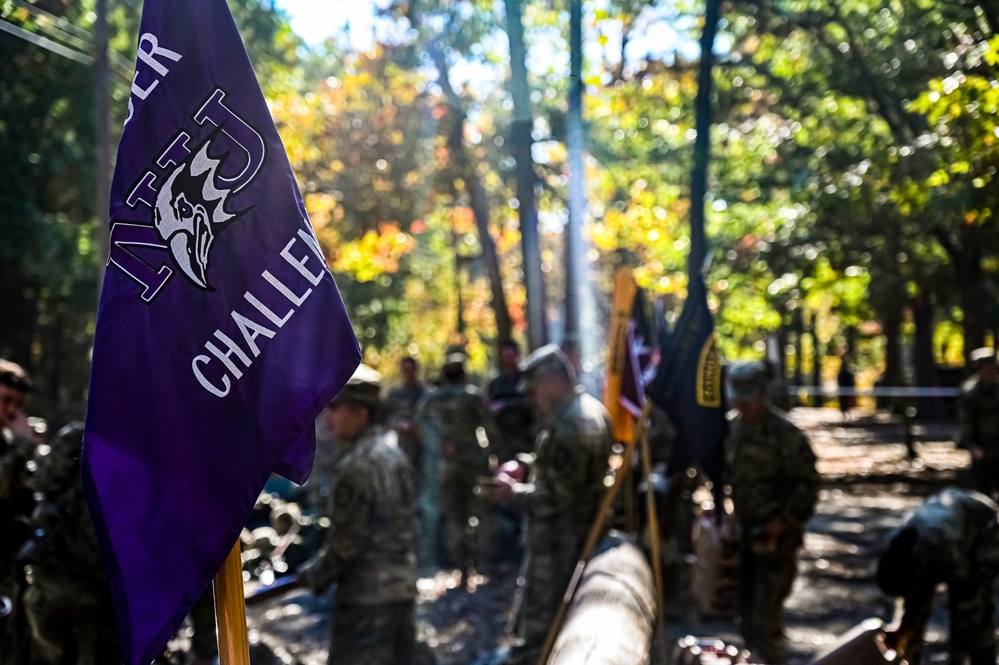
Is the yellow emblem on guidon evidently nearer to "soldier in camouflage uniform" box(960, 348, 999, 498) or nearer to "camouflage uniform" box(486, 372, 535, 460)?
"soldier in camouflage uniform" box(960, 348, 999, 498)

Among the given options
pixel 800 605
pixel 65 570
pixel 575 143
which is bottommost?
pixel 800 605

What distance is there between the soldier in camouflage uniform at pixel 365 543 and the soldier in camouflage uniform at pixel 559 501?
3.21ft

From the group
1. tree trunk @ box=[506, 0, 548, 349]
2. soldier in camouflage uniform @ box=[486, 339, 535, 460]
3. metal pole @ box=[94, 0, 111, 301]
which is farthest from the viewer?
tree trunk @ box=[506, 0, 548, 349]

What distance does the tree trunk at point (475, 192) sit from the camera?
20.3 m

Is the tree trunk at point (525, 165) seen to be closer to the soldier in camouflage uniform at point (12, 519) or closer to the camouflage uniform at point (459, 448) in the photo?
the camouflage uniform at point (459, 448)

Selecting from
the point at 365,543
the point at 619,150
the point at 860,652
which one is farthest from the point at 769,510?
the point at 619,150

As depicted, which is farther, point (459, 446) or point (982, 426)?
point (459, 446)

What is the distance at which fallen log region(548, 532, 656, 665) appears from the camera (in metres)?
3.48

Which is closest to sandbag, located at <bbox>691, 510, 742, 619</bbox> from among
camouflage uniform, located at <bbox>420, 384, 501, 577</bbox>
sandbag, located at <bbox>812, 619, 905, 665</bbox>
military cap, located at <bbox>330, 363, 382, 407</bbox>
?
sandbag, located at <bbox>812, 619, 905, 665</bbox>

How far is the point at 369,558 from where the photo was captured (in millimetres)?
5285

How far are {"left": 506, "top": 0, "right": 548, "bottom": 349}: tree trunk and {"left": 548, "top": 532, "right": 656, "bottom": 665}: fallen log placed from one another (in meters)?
12.0

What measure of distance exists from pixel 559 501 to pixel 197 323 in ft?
12.7

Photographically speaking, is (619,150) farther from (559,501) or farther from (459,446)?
(559,501)

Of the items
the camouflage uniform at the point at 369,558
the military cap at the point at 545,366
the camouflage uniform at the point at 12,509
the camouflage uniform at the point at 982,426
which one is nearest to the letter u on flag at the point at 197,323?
the camouflage uniform at the point at 369,558
